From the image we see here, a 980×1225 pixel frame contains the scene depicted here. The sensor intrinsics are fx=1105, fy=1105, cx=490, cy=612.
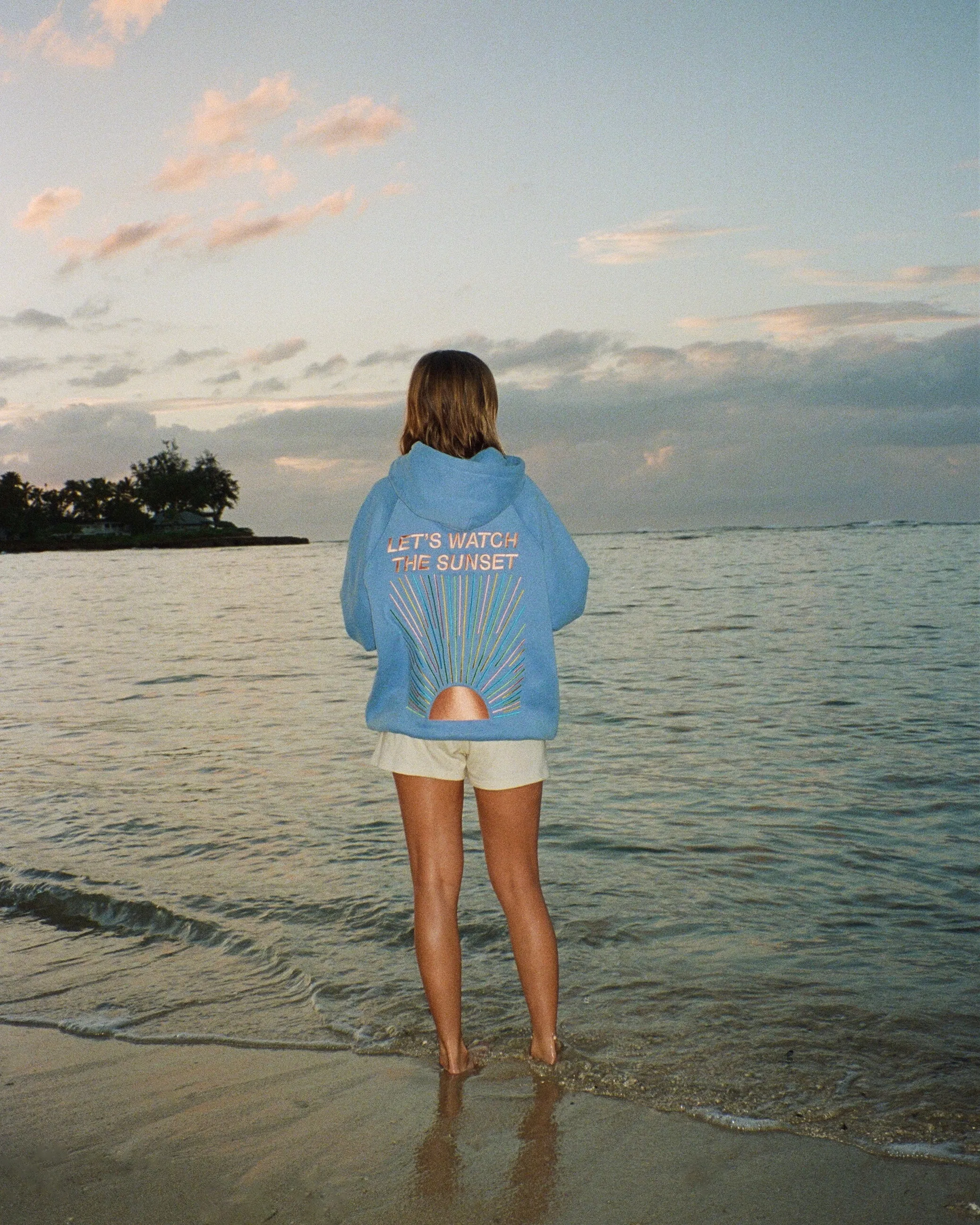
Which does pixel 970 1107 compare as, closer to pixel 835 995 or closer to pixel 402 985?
pixel 835 995

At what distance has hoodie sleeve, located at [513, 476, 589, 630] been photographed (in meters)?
3.14

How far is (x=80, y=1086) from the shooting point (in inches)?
131

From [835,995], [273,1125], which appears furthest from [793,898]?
[273,1125]

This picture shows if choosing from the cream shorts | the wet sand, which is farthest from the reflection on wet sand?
the cream shorts

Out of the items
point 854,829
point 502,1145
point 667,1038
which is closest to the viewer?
point 502,1145

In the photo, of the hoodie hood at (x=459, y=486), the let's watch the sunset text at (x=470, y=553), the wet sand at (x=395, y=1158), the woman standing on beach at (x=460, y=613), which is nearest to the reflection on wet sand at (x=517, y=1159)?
the wet sand at (x=395, y=1158)

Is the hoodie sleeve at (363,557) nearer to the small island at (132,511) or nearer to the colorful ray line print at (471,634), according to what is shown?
the colorful ray line print at (471,634)

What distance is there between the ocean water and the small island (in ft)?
418

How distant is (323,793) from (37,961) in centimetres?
296

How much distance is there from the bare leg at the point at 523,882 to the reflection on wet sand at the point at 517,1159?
Result: 297 mm

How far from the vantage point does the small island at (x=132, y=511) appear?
132125mm

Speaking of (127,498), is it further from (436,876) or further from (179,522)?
(436,876)

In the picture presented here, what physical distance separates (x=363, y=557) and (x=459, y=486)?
37cm

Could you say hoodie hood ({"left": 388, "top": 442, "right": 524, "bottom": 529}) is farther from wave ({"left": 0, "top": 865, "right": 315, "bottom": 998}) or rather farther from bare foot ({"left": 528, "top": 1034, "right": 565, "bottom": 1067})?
wave ({"left": 0, "top": 865, "right": 315, "bottom": 998})
